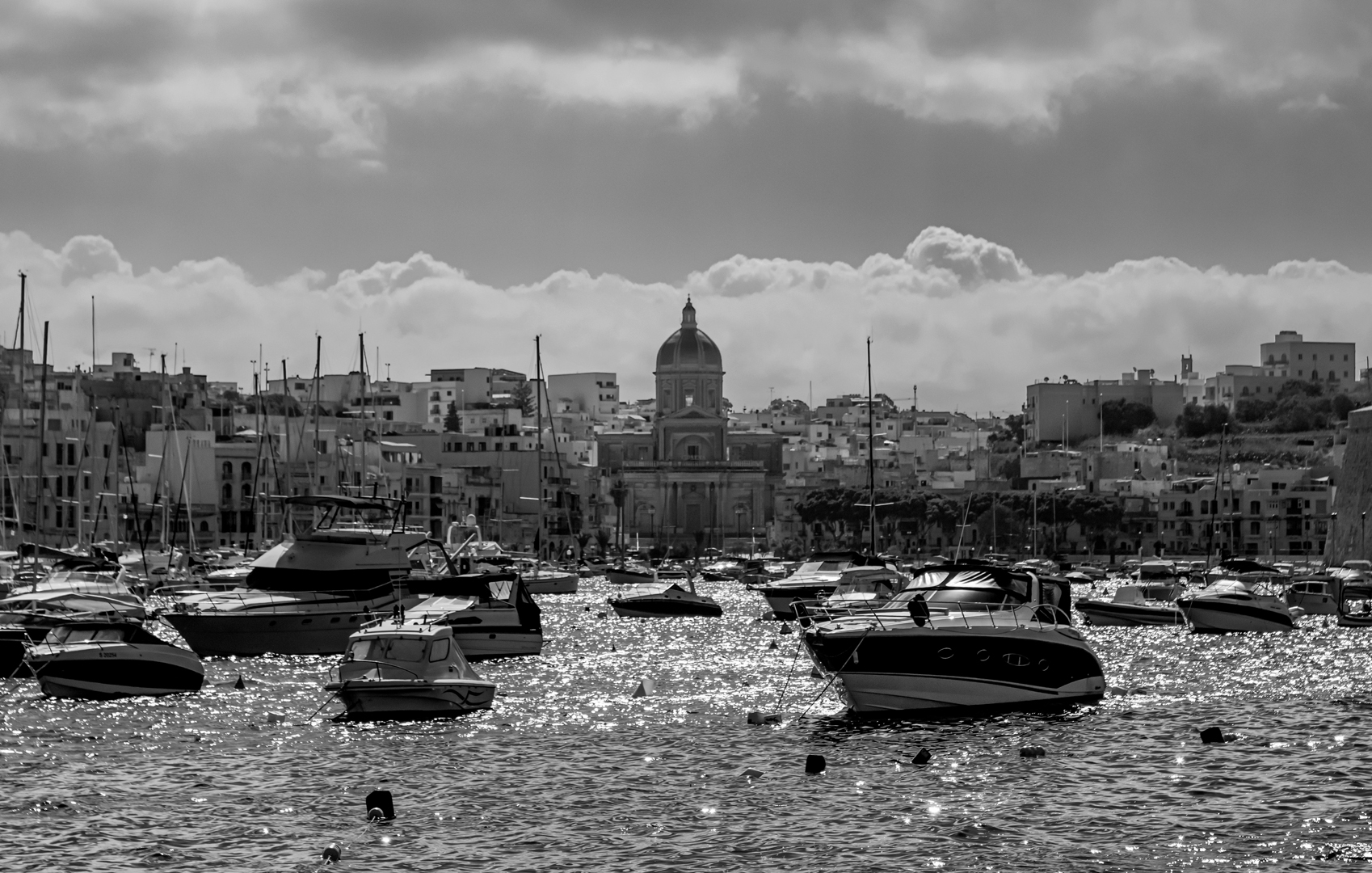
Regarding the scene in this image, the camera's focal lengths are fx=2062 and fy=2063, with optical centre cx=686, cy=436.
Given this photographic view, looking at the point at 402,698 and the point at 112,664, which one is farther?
the point at 112,664

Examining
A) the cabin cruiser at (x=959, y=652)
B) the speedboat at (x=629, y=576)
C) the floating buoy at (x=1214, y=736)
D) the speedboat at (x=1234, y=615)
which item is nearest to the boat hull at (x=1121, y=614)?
the speedboat at (x=1234, y=615)

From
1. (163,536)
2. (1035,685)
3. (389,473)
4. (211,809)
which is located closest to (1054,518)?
(389,473)

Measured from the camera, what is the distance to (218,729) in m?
37.9

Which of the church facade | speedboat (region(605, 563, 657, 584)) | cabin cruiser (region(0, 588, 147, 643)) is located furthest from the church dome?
cabin cruiser (region(0, 588, 147, 643))

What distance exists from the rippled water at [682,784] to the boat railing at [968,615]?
73.3 inches

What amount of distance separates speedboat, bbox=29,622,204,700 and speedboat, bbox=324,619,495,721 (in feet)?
16.9

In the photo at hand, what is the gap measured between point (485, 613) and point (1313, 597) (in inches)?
1512

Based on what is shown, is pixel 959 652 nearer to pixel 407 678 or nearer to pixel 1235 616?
pixel 407 678

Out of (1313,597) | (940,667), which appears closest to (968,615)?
(940,667)

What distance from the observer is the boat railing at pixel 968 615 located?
126ft

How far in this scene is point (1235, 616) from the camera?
2621 inches

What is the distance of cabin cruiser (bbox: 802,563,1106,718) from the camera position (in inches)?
1486

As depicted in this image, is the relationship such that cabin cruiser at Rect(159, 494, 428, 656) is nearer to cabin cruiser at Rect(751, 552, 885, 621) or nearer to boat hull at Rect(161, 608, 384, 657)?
boat hull at Rect(161, 608, 384, 657)

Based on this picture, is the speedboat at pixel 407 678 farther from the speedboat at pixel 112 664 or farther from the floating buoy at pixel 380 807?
the floating buoy at pixel 380 807
